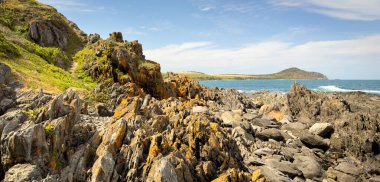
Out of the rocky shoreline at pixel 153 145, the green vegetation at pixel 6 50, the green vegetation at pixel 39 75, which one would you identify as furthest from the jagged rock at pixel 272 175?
the green vegetation at pixel 6 50

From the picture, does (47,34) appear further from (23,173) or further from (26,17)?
(23,173)

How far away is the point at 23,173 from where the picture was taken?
1289 centimetres

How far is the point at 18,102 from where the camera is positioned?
1892 cm

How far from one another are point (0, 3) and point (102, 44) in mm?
37713

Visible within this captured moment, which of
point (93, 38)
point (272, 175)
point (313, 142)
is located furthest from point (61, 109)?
point (93, 38)

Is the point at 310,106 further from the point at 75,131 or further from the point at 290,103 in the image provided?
the point at 75,131

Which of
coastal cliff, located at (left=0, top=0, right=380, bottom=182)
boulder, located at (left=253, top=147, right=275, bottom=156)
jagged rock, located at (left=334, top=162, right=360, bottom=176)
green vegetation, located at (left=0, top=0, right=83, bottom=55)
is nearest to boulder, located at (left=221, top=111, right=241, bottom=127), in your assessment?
coastal cliff, located at (left=0, top=0, right=380, bottom=182)

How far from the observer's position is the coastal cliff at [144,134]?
1482cm

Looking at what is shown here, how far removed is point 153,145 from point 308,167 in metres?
16.1

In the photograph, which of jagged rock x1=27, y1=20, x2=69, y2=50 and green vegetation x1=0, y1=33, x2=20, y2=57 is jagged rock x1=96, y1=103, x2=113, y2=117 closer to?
green vegetation x1=0, y1=33, x2=20, y2=57

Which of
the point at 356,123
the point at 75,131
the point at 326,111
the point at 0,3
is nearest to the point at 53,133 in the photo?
the point at 75,131

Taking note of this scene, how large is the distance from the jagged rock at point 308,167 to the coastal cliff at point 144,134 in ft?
0.30

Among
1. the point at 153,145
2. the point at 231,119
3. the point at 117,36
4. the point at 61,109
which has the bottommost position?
the point at 231,119

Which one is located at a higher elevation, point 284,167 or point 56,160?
point 56,160
